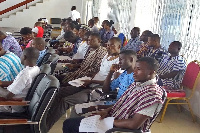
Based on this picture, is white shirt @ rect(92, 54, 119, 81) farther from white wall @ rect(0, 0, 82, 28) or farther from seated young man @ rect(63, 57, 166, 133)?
white wall @ rect(0, 0, 82, 28)

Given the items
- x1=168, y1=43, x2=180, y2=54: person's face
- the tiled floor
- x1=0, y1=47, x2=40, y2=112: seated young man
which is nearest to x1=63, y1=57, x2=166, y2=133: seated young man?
x1=0, y1=47, x2=40, y2=112: seated young man

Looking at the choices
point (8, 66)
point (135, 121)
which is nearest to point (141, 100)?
point (135, 121)

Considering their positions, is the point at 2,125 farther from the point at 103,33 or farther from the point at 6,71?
the point at 103,33

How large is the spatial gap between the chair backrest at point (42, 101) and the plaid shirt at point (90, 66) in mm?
1283

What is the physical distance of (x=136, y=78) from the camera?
6.51 feet

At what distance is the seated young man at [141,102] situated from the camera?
5.89ft

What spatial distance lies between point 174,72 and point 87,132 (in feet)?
6.31

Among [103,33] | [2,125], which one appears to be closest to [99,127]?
[2,125]

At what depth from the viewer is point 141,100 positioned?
184 cm

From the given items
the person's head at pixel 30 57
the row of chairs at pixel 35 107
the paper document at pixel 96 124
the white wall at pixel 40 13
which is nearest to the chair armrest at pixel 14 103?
A: the row of chairs at pixel 35 107

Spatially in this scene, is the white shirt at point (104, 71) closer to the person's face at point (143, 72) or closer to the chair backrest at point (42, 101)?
the chair backrest at point (42, 101)

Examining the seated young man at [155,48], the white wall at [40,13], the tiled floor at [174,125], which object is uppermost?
the white wall at [40,13]

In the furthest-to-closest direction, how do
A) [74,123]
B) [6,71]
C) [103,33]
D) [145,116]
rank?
[103,33] → [6,71] → [74,123] → [145,116]

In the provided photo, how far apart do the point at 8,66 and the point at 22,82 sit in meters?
0.58
